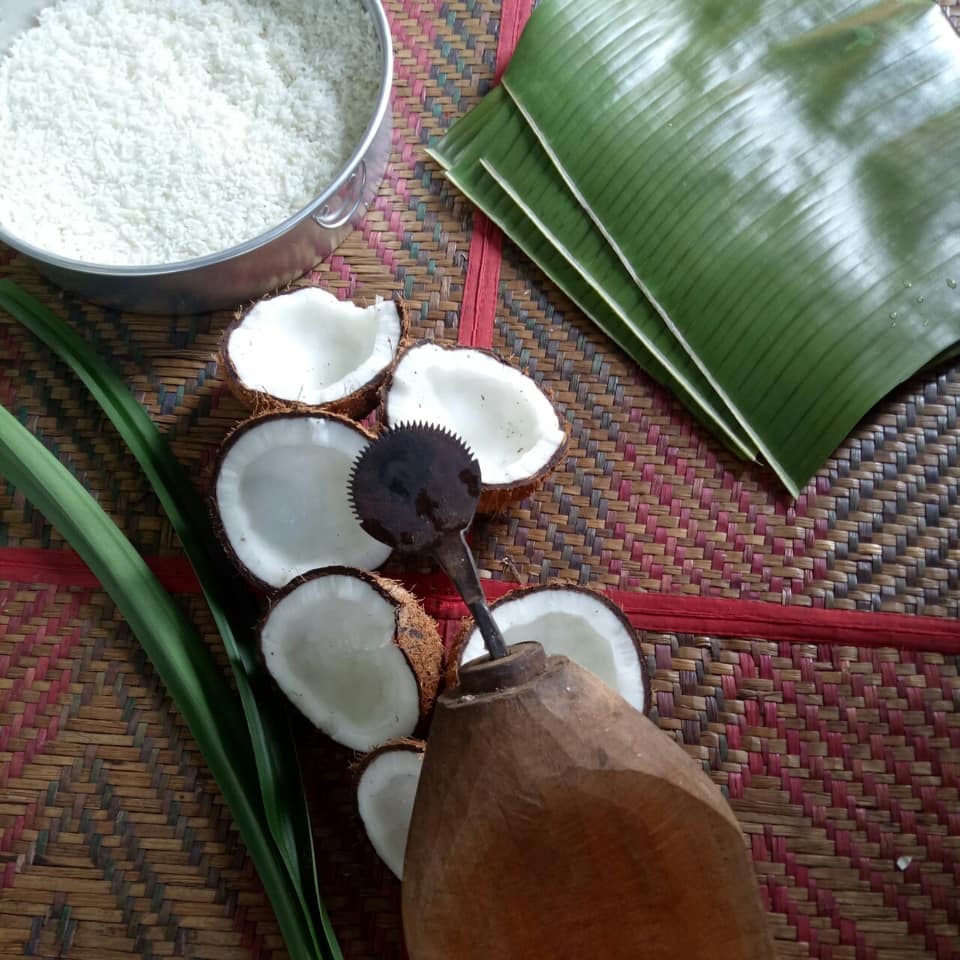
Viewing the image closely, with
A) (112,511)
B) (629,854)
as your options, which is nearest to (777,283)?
(629,854)

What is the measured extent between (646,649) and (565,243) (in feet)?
1.70

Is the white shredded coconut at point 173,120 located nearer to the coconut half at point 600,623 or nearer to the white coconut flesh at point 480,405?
the white coconut flesh at point 480,405

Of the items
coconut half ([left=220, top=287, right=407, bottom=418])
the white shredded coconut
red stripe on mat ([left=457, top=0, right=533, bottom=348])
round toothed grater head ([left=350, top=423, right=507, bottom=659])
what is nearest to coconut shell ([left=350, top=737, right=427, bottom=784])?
round toothed grater head ([left=350, top=423, right=507, bottom=659])

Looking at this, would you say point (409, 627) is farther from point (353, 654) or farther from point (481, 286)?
point (481, 286)

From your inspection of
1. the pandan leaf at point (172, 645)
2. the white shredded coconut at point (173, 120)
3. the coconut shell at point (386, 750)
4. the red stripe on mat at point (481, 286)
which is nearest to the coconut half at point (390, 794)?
the coconut shell at point (386, 750)

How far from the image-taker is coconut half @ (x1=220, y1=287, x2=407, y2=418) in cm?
105

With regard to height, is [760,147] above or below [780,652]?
above

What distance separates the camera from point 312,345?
1.12m

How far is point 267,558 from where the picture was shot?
1.03 m

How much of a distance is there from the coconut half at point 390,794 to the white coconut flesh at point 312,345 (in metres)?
0.40

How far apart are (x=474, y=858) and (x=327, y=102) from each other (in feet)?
3.05

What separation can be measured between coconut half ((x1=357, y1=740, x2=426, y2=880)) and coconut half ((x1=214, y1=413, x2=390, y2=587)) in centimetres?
21

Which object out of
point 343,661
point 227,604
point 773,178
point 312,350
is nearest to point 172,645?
point 227,604

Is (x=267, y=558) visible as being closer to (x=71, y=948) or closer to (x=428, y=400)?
(x=428, y=400)
